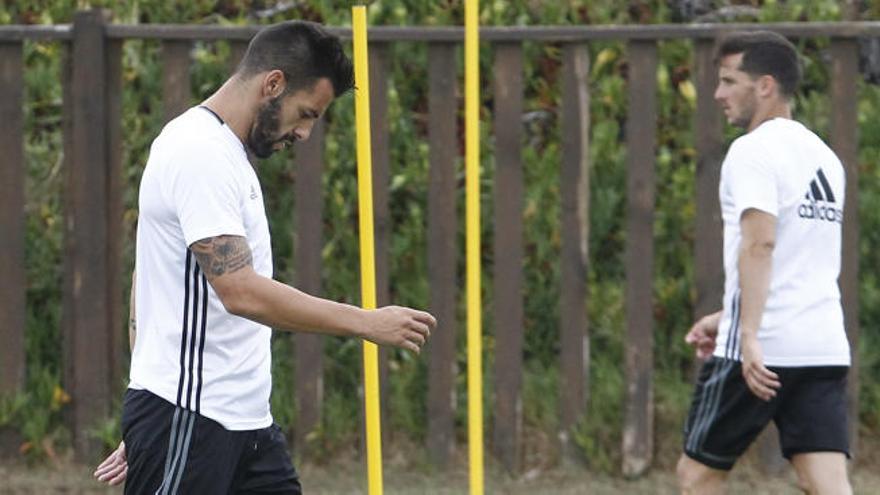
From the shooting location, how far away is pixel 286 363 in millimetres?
7465

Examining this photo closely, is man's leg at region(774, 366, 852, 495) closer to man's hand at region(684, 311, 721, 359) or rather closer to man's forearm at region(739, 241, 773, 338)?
man's forearm at region(739, 241, 773, 338)

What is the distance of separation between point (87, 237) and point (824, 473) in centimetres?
308

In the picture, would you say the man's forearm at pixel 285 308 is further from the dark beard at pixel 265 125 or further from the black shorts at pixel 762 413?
the black shorts at pixel 762 413

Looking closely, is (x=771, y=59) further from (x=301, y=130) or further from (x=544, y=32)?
(x=301, y=130)

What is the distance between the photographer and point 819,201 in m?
5.53

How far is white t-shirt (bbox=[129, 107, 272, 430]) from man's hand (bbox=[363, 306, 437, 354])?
0.32m

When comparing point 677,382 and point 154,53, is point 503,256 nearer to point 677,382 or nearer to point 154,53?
point 677,382

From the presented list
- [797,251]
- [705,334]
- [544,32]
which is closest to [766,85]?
[797,251]

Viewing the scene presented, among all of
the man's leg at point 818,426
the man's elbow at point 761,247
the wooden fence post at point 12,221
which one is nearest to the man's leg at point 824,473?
the man's leg at point 818,426

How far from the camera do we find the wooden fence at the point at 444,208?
23.2 ft

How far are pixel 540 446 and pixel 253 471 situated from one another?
2.98 m

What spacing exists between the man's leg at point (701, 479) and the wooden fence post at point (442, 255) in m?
1.63

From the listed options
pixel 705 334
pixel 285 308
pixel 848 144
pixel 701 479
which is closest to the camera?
pixel 285 308

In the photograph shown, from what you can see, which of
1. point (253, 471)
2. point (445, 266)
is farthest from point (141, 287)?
point (445, 266)
